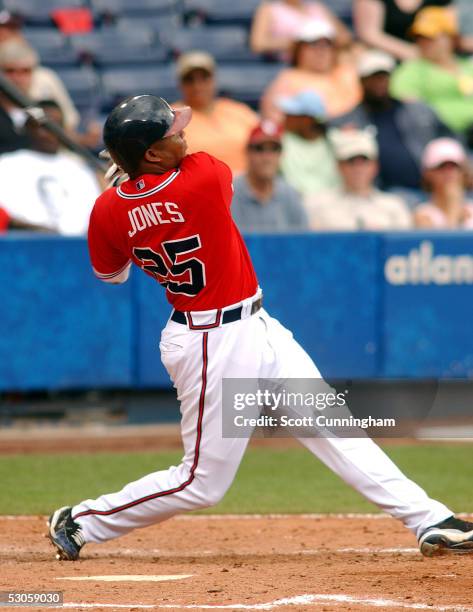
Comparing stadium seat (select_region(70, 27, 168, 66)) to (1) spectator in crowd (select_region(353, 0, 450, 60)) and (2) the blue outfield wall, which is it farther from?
(2) the blue outfield wall

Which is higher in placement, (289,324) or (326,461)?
(326,461)

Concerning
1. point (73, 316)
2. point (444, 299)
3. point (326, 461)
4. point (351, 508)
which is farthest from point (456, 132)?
point (326, 461)

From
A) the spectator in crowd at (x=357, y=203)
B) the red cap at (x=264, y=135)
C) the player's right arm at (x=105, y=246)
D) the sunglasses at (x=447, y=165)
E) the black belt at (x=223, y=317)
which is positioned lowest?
the spectator in crowd at (x=357, y=203)

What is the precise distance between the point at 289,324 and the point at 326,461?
3.91 metres

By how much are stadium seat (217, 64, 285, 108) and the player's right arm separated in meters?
7.32

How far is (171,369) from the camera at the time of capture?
5.10 m

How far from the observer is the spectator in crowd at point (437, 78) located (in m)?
11.8

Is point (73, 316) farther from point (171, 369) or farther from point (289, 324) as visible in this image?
point (171, 369)

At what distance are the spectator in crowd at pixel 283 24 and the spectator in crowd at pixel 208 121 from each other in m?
1.58

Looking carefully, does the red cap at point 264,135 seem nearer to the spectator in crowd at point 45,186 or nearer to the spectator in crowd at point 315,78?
the spectator in crowd at point 45,186

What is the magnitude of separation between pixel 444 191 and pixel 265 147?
4.91 feet

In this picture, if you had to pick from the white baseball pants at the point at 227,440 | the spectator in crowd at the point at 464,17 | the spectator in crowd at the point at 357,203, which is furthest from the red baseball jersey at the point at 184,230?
the spectator in crowd at the point at 464,17

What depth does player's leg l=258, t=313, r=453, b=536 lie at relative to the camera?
502cm

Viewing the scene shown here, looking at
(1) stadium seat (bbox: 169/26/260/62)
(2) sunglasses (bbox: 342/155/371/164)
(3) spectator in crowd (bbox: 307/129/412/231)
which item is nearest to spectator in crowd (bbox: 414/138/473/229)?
(3) spectator in crowd (bbox: 307/129/412/231)
